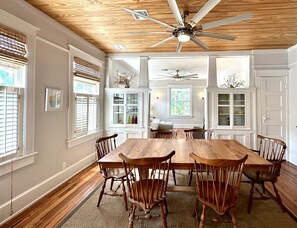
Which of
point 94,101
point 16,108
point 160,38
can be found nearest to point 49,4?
point 16,108

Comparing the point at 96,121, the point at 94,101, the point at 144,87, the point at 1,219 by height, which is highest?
Result: the point at 144,87

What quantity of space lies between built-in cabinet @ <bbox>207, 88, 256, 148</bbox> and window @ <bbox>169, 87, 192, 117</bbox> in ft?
20.2

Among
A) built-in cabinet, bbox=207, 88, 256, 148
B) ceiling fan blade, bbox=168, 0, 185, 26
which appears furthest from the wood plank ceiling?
built-in cabinet, bbox=207, 88, 256, 148

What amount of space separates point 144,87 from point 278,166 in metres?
3.52

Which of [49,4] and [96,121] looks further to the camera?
[96,121]

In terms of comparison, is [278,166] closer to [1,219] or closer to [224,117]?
[224,117]

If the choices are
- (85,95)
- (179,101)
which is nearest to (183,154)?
(85,95)

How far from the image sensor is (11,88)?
8.02ft

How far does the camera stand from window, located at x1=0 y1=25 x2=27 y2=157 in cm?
232

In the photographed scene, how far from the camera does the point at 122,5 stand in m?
2.76

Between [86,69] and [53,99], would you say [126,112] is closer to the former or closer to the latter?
[86,69]

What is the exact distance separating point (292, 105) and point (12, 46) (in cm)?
553

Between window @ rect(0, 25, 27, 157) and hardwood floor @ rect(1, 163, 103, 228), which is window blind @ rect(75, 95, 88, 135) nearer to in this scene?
hardwood floor @ rect(1, 163, 103, 228)

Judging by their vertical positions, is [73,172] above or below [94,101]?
below
